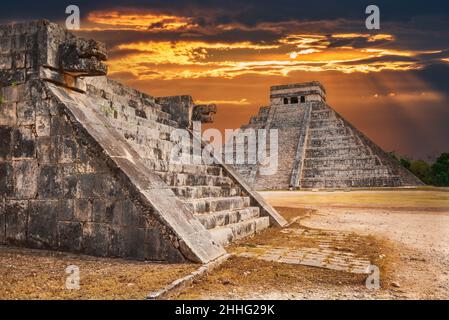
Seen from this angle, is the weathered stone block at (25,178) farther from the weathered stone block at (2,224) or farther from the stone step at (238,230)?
the stone step at (238,230)

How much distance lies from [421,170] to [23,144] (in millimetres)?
46005

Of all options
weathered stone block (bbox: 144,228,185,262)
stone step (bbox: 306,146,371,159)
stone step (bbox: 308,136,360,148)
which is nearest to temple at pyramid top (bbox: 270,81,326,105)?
stone step (bbox: 308,136,360,148)

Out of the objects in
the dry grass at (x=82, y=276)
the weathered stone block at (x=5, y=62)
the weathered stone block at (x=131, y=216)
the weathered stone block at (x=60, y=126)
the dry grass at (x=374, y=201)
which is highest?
the weathered stone block at (x=5, y=62)

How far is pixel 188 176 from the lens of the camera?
7.57 meters

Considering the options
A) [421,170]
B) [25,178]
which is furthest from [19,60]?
[421,170]

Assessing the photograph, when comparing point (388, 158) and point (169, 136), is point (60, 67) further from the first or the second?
point (388, 158)

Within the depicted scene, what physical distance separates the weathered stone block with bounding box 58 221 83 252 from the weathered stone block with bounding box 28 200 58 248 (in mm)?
98

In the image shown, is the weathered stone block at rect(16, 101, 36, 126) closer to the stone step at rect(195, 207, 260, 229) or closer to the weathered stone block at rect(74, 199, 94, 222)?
the weathered stone block at rect(74, 199, 94, 222)

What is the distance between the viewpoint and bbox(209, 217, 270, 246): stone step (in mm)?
6254

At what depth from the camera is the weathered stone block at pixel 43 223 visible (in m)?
5.36

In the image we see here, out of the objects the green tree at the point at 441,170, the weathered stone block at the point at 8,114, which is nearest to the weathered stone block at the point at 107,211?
the weathered stone block at the point at 8,114

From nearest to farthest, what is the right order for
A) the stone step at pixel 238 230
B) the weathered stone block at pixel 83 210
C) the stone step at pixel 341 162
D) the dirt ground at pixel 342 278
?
the dirt ground at pixel 342 278, the weathered stone block at pixel 83 210, the stone step at pixel 238 230, the stone step at pixel 341 162

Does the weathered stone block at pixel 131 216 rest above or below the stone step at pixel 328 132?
below
